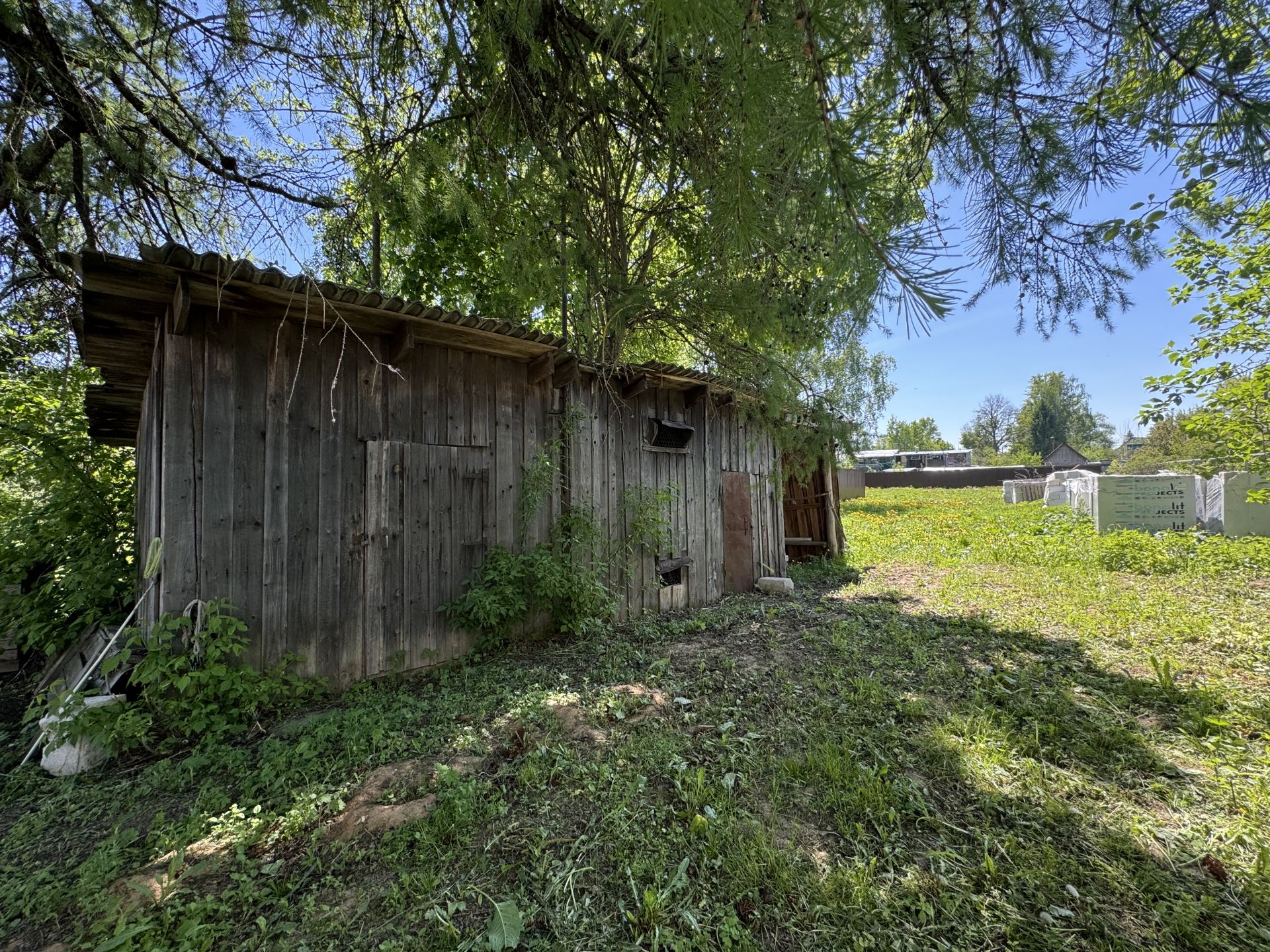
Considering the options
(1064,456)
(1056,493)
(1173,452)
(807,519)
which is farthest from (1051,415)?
(807,519)

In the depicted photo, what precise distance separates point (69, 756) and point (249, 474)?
1738 millimetres

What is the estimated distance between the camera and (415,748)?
104 inches

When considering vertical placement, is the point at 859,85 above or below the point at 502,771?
above

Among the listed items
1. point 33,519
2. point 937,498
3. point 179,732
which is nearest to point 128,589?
point 33,519

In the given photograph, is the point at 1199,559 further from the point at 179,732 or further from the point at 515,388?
the point at 179,732

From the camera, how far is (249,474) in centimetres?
327

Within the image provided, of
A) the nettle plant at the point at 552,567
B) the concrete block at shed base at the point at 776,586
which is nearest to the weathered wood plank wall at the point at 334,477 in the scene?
the nettle plant at the point at 552,567

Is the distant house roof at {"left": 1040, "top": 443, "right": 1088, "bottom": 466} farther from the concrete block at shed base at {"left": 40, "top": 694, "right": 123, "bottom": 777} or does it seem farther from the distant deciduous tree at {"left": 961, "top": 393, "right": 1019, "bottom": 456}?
the concrete block at shed base at {"left": 40, "top": 694, "right": 123, "bottom": 777}

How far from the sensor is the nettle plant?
162 inches

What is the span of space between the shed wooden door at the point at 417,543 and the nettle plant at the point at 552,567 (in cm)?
18

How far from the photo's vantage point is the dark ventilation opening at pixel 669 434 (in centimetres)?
585

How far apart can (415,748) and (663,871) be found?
1.59 meters

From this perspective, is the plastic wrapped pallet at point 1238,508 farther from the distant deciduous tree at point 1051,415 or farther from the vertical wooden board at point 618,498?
the distant deciduous tree at point 1051,415

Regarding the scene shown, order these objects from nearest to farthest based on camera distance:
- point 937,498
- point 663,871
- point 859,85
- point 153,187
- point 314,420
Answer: point 663,871, point 859,85, point 314,420, point 153,187, point 937,498
